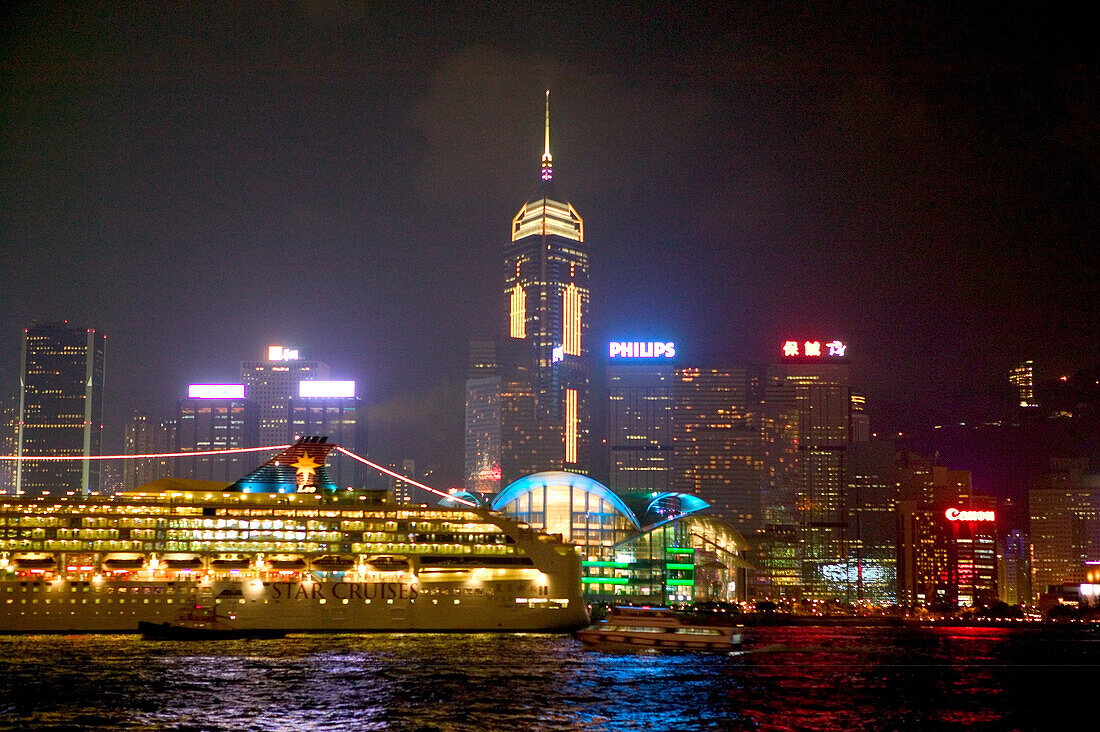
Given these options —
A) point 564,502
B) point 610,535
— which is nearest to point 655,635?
point 564,502

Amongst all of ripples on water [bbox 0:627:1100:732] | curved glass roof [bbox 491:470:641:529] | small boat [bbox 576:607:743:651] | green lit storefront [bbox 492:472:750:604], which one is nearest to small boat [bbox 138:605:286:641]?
ripples on water [bbox 0:627:1100:732]

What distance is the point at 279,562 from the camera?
80625 mm

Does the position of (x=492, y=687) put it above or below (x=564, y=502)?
below

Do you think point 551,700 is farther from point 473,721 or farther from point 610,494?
point 610,494

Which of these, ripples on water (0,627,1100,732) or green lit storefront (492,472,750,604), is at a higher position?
green lit storefront (492,472,750,604)

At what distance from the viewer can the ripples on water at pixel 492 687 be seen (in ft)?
155

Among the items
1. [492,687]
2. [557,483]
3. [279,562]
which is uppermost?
[557,483]

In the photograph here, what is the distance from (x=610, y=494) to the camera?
15262 cm

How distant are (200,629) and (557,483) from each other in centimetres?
8036

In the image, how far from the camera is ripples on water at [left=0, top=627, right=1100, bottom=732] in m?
47.3

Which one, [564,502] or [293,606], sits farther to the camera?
[564,502]

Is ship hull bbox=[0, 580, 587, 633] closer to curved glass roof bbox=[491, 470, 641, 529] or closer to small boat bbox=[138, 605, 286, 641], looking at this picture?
small boat bbox=[138, 605, 286, 641]

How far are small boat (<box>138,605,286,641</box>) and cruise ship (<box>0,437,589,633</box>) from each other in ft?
2.24

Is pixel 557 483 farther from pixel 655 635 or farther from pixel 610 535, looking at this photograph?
pixel 655 635
